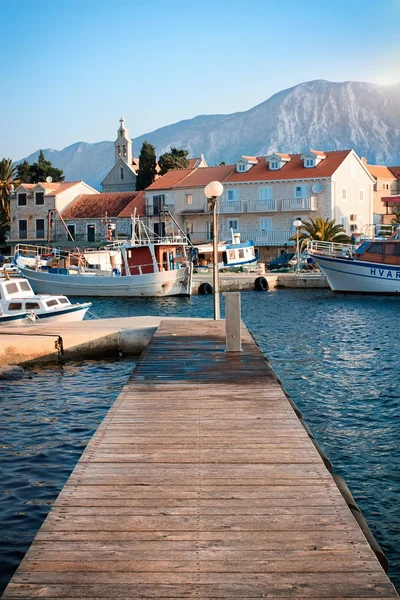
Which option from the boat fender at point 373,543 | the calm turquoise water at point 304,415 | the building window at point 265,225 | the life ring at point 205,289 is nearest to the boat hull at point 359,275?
the life ring at point 205,289

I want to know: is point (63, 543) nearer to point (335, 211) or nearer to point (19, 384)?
point (19, 384)

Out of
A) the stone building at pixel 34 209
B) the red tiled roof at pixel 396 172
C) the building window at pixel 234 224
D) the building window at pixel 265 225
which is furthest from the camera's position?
the red tiled roof at pixel 396 172

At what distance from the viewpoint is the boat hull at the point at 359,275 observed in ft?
150

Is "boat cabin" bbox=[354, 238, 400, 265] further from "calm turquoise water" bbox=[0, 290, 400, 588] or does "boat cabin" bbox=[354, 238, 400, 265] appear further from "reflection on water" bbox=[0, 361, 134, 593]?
"reflection on water" bbox=[0, 361, 134, 593]

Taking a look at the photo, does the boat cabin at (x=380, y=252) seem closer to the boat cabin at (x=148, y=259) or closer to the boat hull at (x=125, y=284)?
the boat hull at (x=125, y=284)

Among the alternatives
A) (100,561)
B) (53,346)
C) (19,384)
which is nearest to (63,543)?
(100,561)

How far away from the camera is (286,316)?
34.7 m

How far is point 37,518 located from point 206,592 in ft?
15.6

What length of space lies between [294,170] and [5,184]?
38.1 m

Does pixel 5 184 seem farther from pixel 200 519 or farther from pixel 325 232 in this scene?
pixel 200 519

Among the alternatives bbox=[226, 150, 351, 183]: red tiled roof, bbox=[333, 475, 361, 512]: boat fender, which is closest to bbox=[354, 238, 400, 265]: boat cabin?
bbox=[226, 150, 351, 183]: red tiled roof

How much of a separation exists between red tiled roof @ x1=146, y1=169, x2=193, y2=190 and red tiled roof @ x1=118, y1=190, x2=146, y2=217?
2.15 m

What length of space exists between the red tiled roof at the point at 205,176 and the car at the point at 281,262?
10.5 meters

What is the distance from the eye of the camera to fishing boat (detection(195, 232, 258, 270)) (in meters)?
58.1
